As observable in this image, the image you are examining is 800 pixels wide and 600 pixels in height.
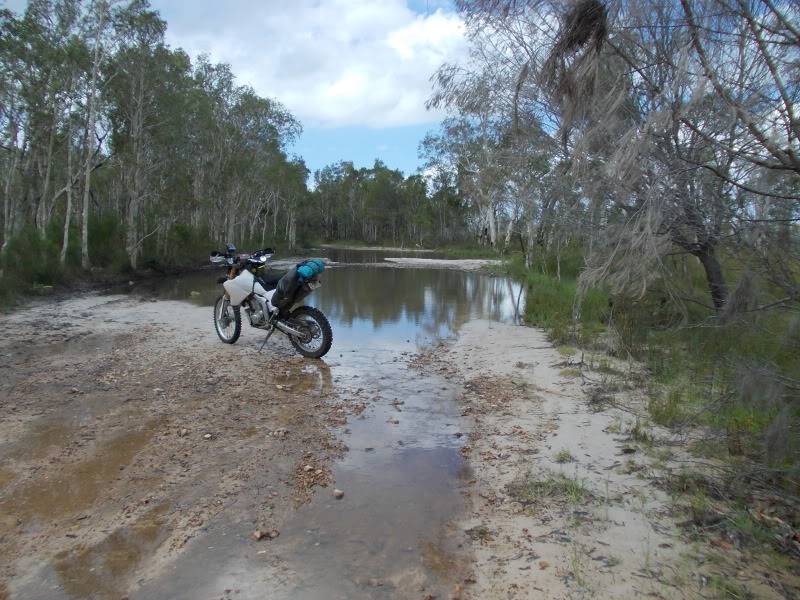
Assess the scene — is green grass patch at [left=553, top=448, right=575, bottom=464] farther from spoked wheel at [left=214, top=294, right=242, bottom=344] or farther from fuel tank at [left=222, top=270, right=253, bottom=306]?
spoked wheel at [left=214, top=294, right=242, bottom=344]

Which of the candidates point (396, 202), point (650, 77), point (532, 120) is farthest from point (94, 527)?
point (396, 202)

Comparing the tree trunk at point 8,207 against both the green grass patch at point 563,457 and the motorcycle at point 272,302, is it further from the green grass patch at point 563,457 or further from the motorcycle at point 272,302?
the green grass patch at point 563,457

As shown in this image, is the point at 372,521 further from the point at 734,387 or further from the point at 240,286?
the point at 240,286

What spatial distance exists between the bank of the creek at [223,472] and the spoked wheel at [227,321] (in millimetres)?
209

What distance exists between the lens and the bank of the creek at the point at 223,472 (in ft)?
9.55

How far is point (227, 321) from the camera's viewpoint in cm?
882

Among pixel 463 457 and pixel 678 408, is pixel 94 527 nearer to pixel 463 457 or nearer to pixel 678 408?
pixel 463 457

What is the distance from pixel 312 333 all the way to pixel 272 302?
0.78 meters

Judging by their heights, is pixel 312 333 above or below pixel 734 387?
below

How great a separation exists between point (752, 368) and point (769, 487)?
2.43 ft

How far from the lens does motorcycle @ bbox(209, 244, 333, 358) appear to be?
7.83m

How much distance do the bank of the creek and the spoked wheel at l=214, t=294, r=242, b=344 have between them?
0.69 feet

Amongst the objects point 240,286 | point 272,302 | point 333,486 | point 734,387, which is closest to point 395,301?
point 240,286

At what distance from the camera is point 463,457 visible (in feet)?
14.9
